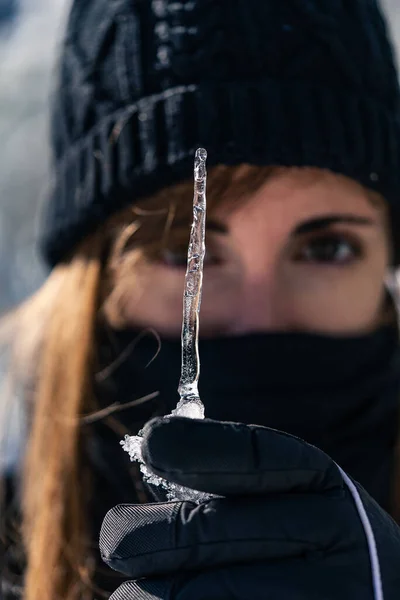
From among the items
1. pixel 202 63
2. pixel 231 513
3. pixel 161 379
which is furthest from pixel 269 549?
pixel 202 63

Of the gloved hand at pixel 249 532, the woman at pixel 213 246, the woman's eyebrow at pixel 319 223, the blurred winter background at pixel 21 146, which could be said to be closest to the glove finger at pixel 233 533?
the gloved hand at pixel 249 532

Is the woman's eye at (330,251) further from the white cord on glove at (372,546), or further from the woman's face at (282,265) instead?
the white cord on glove at (372,546)

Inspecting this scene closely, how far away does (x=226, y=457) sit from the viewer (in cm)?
48

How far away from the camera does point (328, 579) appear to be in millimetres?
508

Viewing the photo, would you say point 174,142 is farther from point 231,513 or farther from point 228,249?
point 231,513

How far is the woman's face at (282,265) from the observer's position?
113 centimetres

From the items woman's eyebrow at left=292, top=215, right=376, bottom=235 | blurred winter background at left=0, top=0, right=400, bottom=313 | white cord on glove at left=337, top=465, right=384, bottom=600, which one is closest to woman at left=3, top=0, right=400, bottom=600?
woman's eyebrow at left=292, top=215, right=376, bottom=235

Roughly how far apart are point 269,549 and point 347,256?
0.87 meters

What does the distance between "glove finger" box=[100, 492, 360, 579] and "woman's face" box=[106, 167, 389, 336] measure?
0.67m

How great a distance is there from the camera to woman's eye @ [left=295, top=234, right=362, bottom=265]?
1.25 meters

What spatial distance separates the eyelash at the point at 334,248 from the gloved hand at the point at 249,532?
76cm

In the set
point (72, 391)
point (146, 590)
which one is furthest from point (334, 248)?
point (146, 590)

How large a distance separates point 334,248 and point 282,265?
138mm

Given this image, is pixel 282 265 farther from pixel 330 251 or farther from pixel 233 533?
pixel 233 533
